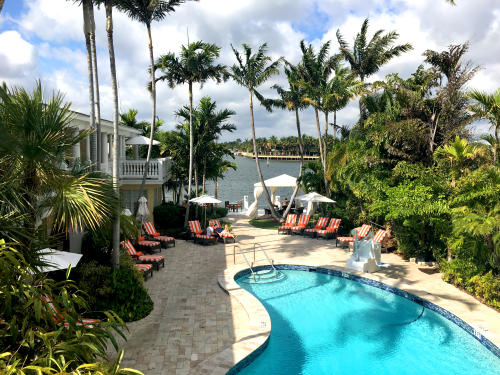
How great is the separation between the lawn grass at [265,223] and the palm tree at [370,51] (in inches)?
408

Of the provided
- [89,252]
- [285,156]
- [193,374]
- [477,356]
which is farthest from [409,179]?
[285,156]

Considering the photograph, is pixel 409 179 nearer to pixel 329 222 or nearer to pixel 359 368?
pixel 329 222

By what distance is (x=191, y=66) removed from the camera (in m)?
19.2

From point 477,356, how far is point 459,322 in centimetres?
143

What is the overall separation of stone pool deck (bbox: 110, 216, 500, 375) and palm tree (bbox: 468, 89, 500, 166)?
193 inches

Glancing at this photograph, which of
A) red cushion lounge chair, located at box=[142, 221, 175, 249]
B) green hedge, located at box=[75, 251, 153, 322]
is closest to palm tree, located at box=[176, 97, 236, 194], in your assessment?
red cushion lounge chair, located at box=[142, 221, 175, 249]

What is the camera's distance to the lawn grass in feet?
77.2

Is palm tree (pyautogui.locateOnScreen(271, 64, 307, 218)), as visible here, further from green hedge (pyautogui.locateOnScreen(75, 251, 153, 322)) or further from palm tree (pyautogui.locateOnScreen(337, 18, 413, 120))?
green hedge (pyautogui.locateOnScreen(75, 251, 153, 322))

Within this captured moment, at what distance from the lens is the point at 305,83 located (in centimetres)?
2064

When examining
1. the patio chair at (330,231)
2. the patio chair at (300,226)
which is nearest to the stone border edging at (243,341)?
the patio chair at (330,231)

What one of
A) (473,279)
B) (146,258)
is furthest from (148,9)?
(473,279)

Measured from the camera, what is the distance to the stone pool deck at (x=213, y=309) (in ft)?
26.1

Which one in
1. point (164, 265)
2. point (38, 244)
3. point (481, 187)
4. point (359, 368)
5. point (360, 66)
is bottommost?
point (359, 368)

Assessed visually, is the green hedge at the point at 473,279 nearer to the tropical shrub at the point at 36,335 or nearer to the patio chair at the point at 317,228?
the patio chair at the point at 317,228
